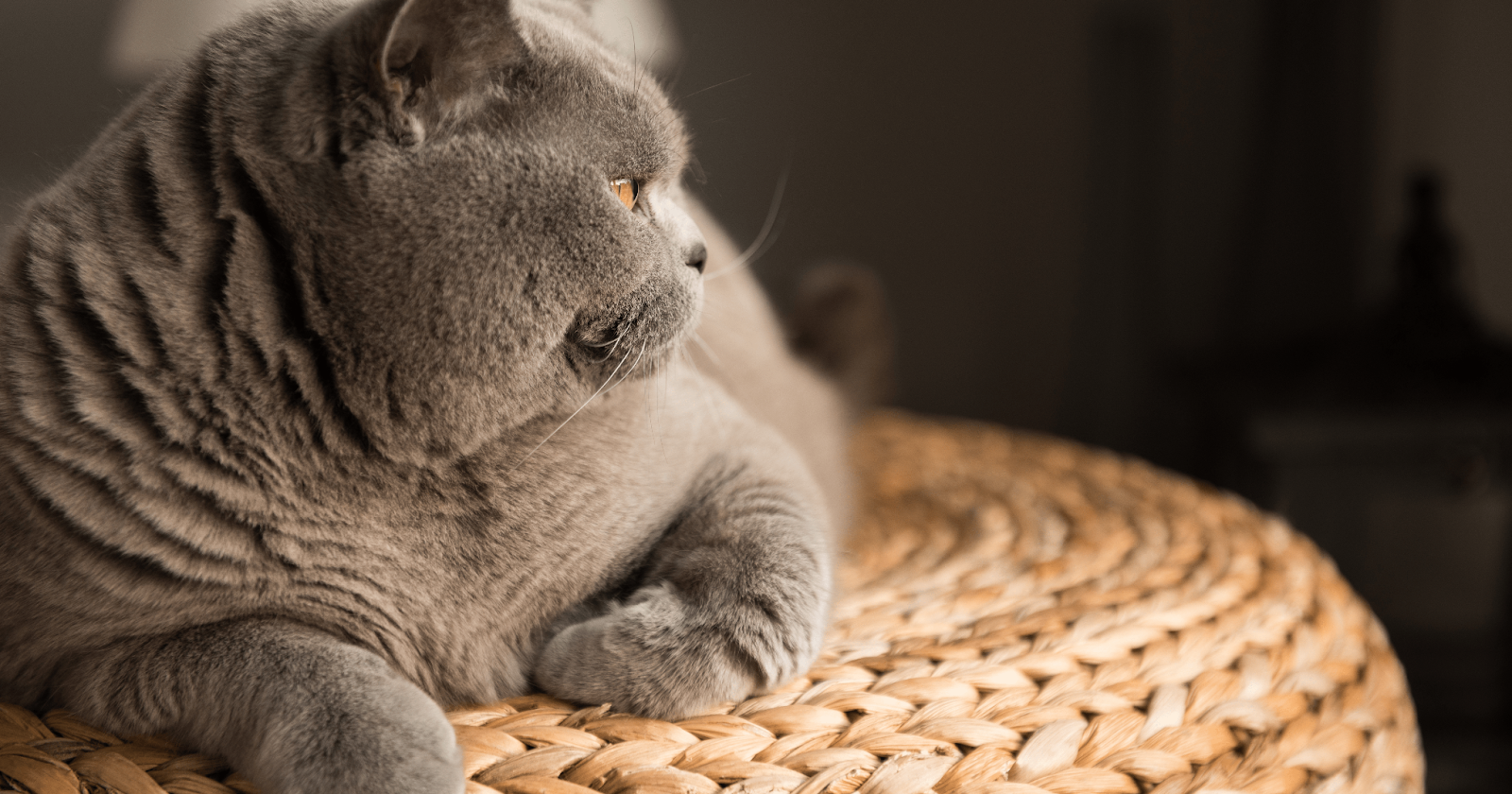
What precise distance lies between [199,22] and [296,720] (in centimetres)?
52

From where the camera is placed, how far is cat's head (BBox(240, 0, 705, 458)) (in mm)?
613

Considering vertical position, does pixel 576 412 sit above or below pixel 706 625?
above

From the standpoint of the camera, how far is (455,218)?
2.05 ft

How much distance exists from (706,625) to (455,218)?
0.31m

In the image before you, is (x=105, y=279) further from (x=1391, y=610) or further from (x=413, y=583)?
(x=1391, y=610)

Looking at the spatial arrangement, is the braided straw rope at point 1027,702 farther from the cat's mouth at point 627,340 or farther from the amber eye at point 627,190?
the amber eye at point 627,190

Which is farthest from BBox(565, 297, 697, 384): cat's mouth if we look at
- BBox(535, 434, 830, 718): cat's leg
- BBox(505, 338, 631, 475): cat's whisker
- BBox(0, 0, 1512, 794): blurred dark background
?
BBox(0, 0, 1512, 794): blurred dark background

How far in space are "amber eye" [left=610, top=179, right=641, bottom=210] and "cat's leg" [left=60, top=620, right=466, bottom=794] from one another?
1.11 feet

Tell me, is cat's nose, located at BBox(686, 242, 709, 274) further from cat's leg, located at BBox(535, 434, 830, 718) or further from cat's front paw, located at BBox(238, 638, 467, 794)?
cat's front paw, located at BBox(238, 638, 467, 794)

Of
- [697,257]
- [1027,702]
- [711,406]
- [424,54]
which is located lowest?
[1027,702]

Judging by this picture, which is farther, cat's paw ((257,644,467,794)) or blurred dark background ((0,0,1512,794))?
blurred dark background ((0,0,1512,794))

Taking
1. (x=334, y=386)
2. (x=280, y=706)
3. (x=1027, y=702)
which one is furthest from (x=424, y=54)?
(x=1027, y=702)

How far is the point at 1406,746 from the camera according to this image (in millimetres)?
876

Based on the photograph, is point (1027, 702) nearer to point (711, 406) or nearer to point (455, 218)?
point (711, 406)
